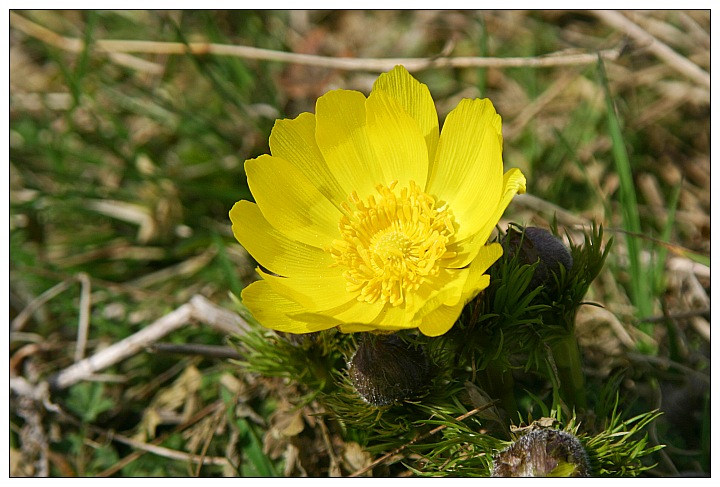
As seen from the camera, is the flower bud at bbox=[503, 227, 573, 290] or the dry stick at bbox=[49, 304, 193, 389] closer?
the flower bud at bbox=[503, 227, 573, 290]

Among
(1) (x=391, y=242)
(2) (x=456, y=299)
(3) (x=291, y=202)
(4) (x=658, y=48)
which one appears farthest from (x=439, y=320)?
(4) (x=658, y=48)

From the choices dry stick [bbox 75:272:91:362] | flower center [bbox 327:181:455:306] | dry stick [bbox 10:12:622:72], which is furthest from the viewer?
dry stick [bbox 10:12:622:72]

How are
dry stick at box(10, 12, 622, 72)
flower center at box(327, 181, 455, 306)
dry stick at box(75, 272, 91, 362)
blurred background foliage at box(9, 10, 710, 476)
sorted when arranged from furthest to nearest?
dry stick at box(10, 12, 622, 72) → dry stick at box(75, 272, 91, 362) → blurred background foliage at box(9, 10, 710, 476) → flower center at box(327, 181, 455, 306)

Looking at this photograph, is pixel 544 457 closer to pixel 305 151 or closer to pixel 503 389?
pixel 503 389

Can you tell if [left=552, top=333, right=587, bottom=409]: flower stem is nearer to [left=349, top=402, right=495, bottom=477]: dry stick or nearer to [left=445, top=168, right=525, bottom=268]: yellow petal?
[left=349, top=402, right=495, bottom=477]: dry stick

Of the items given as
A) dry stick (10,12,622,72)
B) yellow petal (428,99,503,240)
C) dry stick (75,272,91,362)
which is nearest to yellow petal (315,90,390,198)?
yellow petal (428,99,503,240)

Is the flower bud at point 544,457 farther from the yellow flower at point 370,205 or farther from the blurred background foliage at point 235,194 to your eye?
the blurred background foliage at point 235,194

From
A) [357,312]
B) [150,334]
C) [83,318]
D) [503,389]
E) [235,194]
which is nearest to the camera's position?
[357,312]
